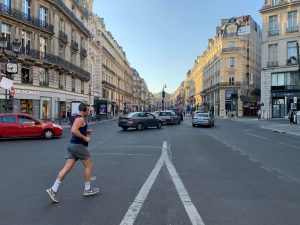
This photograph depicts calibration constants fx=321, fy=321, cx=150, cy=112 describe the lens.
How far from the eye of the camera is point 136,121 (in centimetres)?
2538

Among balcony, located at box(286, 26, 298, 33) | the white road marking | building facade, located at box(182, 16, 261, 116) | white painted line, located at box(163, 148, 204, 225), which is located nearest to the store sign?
the white road marking

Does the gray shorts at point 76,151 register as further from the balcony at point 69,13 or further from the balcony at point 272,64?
the balcony at point 272,64

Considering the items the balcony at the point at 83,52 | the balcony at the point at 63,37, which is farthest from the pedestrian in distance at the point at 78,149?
the balcony at the point at 83,52

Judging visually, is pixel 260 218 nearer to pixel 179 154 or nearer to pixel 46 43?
pixel 179 154

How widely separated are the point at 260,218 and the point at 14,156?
917 centimetres

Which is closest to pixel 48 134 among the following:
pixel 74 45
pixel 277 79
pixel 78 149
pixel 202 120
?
pixel 78 149

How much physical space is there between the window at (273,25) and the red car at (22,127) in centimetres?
4130

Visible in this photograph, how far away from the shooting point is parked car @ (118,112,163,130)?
82.5ft

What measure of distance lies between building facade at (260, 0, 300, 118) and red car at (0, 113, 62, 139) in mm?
38966

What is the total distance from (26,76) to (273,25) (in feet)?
120

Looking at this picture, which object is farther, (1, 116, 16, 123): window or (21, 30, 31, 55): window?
(21, 30, 31, 55): window

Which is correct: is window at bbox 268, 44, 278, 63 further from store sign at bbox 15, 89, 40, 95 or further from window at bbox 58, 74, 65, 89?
store sign at bbox 15, 89, 40, 95

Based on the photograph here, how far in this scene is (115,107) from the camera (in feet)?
280

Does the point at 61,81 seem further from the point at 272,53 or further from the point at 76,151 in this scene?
the point at 76,151
